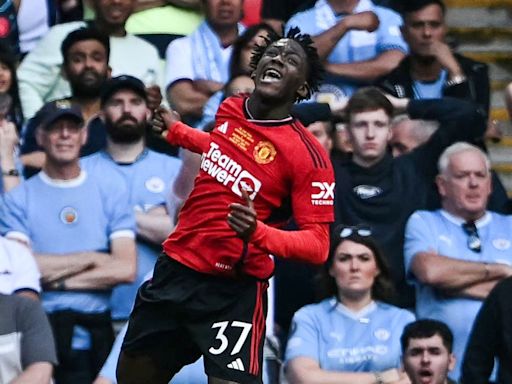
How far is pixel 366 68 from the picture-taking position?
10938mm

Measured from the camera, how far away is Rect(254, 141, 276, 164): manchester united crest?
6781 mm

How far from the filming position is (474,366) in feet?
27.3

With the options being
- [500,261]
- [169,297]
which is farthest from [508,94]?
[500,261]

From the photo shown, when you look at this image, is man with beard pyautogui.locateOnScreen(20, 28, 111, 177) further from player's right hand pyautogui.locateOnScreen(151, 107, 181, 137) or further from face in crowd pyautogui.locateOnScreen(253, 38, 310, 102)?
face in crowd pyautogui.locateOnScreen(253, 38, 310, 102)

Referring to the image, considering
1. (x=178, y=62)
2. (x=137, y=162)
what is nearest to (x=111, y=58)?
(x=178, y=62)

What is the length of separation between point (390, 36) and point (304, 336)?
269 cm

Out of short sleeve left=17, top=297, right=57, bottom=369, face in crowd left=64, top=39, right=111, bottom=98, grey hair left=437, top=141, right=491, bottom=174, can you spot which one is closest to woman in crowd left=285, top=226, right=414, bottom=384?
grey hair left=437, top=141, right=491, bottom=174

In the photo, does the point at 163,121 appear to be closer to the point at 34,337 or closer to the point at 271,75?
the point at 271,75

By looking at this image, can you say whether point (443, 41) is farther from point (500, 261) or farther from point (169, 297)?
point (169, 297)

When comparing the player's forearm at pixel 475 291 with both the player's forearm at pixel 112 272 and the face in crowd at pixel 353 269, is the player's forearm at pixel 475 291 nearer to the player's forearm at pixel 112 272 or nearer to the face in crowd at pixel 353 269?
the face in crowd at pixel 353 269

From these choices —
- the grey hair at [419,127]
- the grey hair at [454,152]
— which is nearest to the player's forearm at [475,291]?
the grey hair at [454,152]

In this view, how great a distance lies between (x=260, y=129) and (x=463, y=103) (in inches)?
153

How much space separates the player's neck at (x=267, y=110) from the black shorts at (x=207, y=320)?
0.66 metres

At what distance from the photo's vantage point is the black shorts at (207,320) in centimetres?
690
